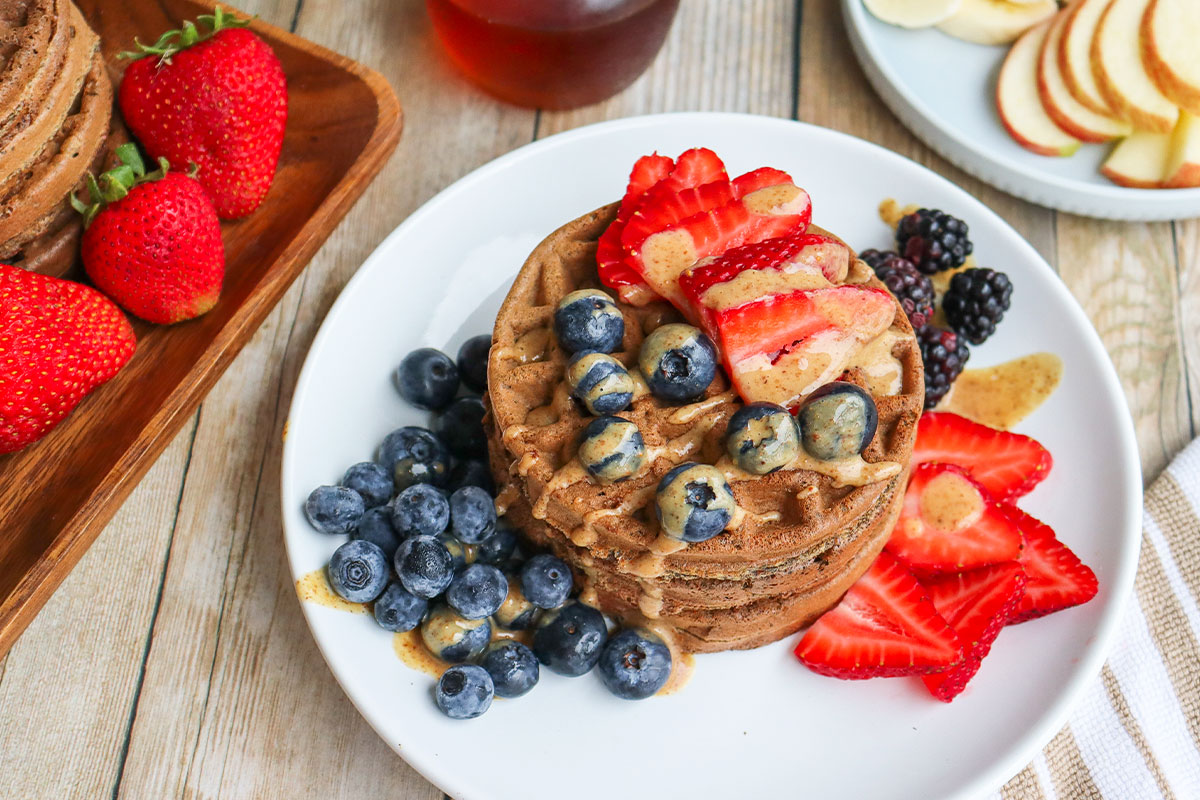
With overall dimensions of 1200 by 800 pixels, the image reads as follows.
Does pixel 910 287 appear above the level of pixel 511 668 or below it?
above

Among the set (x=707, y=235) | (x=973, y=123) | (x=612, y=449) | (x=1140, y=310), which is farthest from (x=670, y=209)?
(x=1140, y=310)

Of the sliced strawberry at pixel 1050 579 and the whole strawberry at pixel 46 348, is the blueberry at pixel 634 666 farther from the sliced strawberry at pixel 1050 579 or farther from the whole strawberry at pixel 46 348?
the whole strawberry at pixel 46 348

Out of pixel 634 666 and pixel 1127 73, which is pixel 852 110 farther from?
pixel 634 666

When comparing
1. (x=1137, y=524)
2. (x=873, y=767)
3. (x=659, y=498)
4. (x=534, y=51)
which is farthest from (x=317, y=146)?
(x=1137, y=524)

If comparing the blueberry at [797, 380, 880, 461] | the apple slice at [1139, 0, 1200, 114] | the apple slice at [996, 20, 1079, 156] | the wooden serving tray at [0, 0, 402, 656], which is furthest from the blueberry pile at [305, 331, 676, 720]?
the apple slice at [1139, 0, 1200, 114]

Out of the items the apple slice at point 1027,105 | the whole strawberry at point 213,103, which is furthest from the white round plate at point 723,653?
the apple slice at point 1027,105

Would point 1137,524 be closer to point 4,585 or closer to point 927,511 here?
point 927,511
